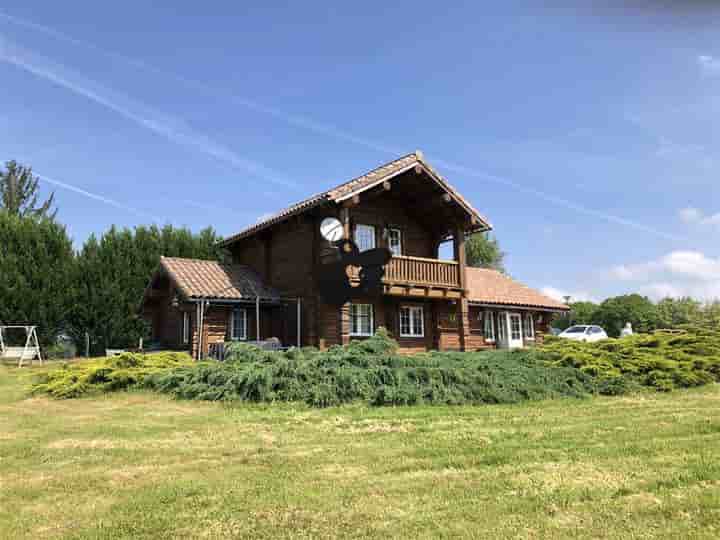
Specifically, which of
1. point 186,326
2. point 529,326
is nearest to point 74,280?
point 186,326

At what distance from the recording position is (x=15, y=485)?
536 cm

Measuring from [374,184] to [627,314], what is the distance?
127 feet

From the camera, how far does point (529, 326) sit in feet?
87.1

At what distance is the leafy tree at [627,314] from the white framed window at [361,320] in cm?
3476

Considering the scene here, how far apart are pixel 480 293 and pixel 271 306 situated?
967 centimetres

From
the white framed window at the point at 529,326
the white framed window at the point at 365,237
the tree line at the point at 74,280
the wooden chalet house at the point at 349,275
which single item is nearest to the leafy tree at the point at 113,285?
the tree line at the point at 74,280

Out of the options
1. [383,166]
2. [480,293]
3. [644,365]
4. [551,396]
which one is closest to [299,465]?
[551,396]

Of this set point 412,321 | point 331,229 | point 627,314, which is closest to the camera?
point 331,229

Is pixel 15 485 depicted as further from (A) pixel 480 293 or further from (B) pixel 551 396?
(A) pixel 480 293

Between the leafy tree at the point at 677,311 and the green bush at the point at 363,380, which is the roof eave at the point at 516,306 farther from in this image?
the leafy tree at the point at 677,311

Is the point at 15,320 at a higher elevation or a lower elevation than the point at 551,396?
higher

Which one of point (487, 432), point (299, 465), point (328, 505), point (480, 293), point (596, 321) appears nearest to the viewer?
point (328, 505)

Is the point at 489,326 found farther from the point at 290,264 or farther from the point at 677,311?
the point at 677,311

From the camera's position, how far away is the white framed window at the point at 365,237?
1967 cm
